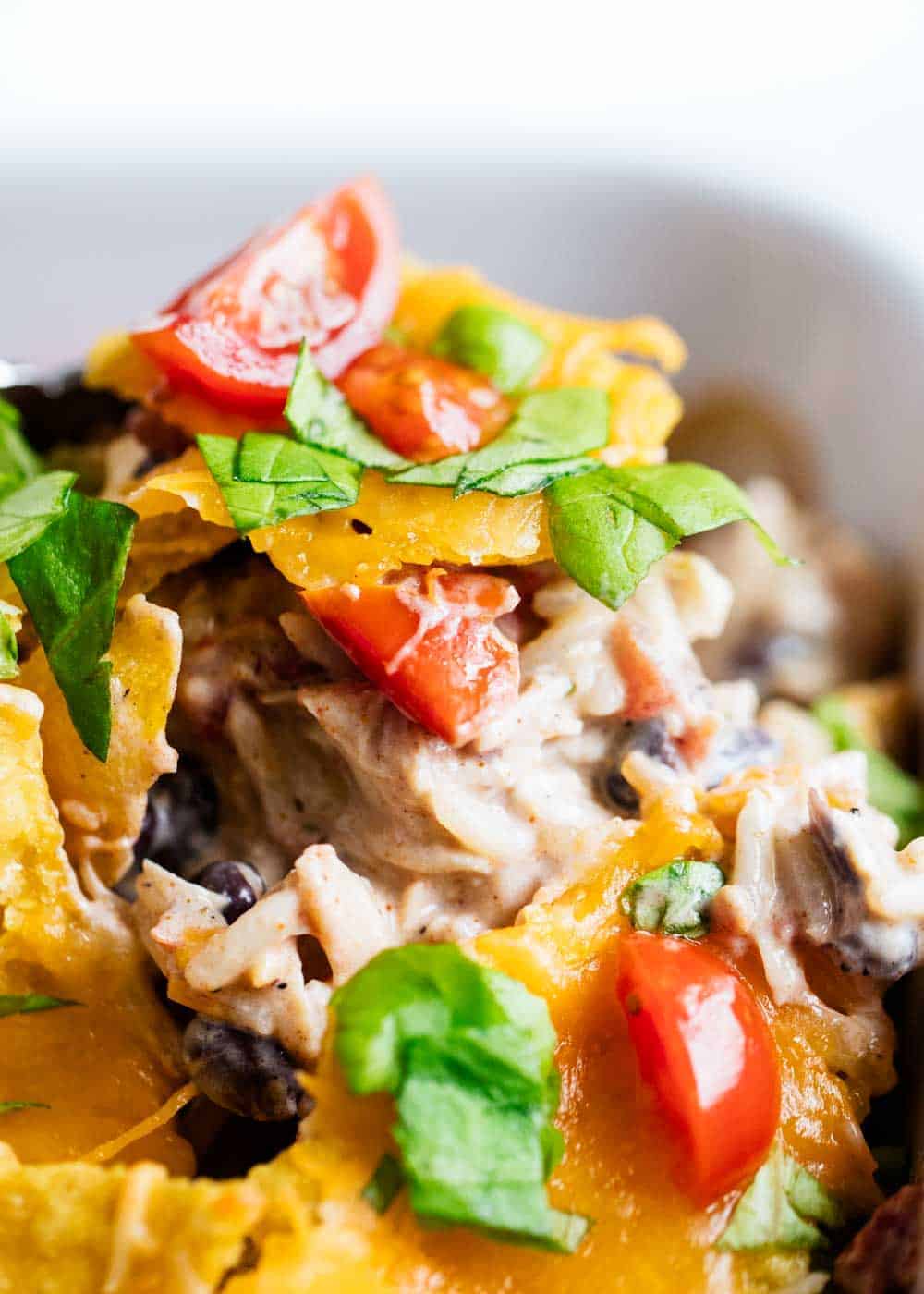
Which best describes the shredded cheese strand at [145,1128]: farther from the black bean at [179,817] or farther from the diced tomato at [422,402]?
the diced tomato at [422,402]

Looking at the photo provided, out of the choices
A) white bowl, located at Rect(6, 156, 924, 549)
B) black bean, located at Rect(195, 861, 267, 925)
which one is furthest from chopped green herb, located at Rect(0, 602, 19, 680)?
white bowl, located at Rect(6, 156, 924, 549)

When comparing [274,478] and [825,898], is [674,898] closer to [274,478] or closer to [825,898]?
[825,898]

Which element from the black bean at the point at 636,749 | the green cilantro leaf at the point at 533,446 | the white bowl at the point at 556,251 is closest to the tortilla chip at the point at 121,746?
A: the green cilantro leaf at the point at 533,446

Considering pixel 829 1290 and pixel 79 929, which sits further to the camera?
pixel 79 929

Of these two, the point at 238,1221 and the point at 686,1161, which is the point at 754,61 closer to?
the point at 686,1161

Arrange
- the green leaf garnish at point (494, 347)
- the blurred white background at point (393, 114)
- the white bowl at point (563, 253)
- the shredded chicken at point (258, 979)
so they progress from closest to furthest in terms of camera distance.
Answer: the shredded chicken at point (258, 979), the green leaf garnish at point (494, 347), the white bowl at point (563, 253), the blurred white background at point (393, 114)

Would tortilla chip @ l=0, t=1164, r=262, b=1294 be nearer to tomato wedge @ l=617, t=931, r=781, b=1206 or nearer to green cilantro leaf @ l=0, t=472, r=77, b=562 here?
tomato wedge @ l=617, t=931, r=781, b=1206

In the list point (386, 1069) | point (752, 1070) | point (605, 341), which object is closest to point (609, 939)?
point (752, 1070)
